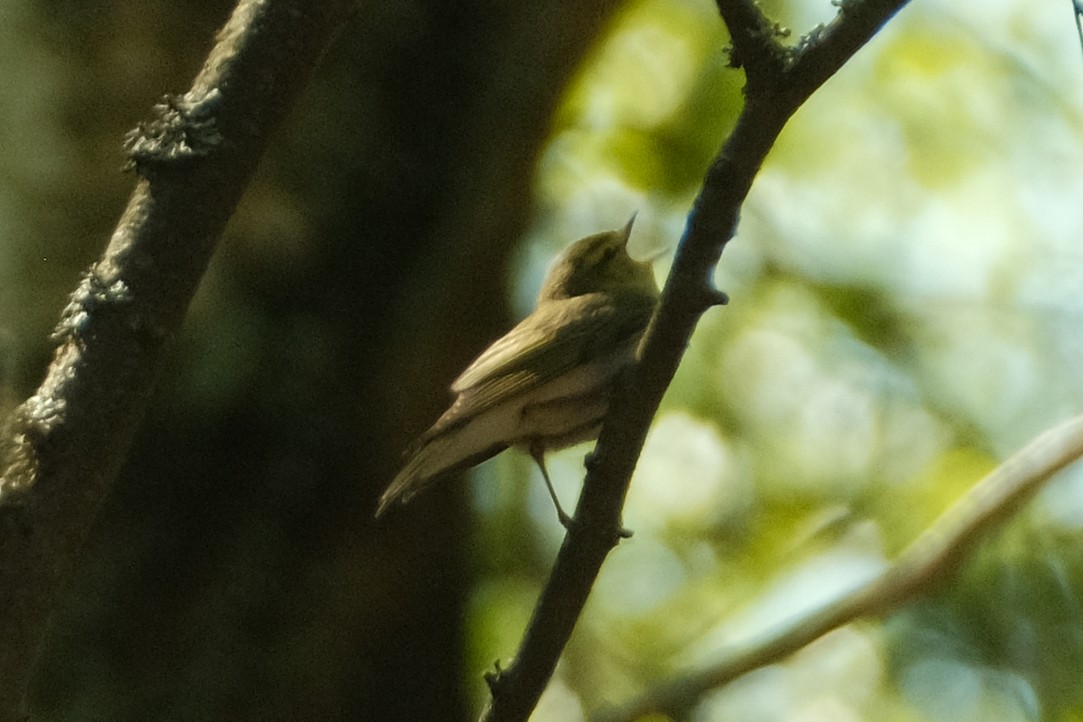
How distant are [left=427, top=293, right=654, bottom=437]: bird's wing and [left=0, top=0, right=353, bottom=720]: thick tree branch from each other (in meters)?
0.98

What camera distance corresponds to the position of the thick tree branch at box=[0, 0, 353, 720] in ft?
5.67

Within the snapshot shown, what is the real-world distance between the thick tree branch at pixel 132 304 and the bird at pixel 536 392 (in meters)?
0.96

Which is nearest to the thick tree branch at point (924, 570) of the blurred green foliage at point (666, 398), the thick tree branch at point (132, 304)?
the blurred green foliage at point (666, 398)

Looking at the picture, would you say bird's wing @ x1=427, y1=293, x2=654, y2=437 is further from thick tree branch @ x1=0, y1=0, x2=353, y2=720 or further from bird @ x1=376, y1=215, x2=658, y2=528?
thick tree branch @ x1=0, y1=0, x2=353, y2=720

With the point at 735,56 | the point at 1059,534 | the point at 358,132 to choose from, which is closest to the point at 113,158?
the point at 358,132

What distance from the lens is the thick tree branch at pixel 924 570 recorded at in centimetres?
312

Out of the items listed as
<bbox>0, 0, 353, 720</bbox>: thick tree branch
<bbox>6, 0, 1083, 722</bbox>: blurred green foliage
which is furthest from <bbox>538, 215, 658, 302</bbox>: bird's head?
<bbox>0, 0, 353, 720</bbox>: thick tree branch

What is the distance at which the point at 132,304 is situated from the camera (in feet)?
6.03

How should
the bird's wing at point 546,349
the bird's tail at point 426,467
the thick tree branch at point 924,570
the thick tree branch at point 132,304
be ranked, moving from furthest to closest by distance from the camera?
the thick tree branch at point 924,570 < the bird's wing at point 546,349 < the bird's tail at point 426,467 < the thick tree branch at point 132,304

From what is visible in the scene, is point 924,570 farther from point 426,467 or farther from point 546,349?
point 426,467

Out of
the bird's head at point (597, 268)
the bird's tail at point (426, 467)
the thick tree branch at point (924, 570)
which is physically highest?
the bird's head at point (597, 268)

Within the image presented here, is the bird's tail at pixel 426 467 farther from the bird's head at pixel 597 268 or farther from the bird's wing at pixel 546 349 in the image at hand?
the bird's head at pixel 597 268

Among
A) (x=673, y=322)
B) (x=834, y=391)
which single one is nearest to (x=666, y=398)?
(x=834, y=391)

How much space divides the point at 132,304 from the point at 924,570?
90.8 inches
